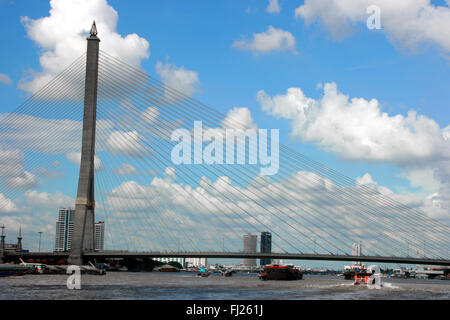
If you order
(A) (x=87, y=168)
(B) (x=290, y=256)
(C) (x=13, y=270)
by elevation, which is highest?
(A) (x=87, y=168)

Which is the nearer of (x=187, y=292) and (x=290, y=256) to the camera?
(x=187, y=292)

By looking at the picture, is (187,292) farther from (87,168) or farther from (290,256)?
(290,256)

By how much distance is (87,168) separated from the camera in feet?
327

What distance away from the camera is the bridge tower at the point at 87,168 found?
95.2 meters

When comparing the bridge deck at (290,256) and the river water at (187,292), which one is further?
the bridge deck at (290,256)

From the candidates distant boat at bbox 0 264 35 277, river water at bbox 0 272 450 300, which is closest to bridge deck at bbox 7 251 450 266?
distant boat at bbox 0 264 35 277

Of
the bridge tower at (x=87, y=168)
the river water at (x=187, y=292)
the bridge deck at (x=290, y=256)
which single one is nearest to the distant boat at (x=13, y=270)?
the bridge tower at (x=87, y=168)

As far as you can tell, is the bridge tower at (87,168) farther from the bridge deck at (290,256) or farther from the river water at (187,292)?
the river water at (187,292)

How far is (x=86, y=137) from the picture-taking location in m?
97.9

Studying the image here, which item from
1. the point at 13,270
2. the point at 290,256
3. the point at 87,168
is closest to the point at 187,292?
the point at 87,168

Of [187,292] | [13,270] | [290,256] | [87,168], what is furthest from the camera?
[290,256]
